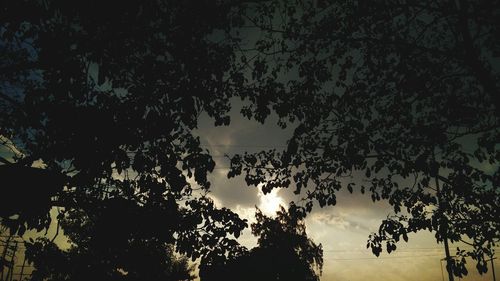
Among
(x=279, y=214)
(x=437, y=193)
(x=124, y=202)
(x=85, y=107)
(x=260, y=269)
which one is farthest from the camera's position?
(x=279, y=214)

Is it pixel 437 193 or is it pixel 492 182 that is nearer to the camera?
pixel 492 182

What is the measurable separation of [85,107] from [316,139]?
5934 millimetres

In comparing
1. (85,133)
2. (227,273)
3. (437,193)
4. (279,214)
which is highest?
(279,214)


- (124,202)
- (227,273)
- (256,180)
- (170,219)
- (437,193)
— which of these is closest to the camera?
(124,202)

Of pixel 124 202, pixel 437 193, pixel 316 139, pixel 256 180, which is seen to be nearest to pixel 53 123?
pixel 124 202

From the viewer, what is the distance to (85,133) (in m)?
3.30

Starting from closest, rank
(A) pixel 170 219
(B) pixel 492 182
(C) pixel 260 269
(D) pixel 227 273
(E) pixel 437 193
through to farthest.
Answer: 1. (A) pixel 170 219
2. (D) pixel 227 273
3. (B) pixel 492 182
4. (E) pixel 437 193
5. (C) pixel 260 269

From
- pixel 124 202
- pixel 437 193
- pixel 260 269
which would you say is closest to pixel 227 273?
pixel 124 202

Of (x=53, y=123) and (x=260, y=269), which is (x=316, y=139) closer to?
(x=53, y=123)

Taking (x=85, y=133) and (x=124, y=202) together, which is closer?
(x=85, y=133)

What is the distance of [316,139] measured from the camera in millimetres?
8016

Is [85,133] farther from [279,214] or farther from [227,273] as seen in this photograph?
[279,214]

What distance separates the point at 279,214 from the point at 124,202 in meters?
33.2

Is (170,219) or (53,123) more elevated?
(53,123)
